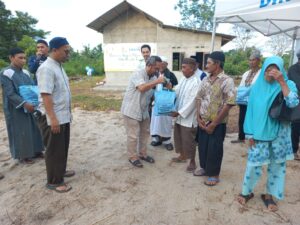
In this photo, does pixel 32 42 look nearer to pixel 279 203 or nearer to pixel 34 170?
pixel 34 170

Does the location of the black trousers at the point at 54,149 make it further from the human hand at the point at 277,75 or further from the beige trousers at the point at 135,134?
the human hand at the point at 277,75

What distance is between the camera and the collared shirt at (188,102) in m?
3.21

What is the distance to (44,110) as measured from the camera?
109 inches

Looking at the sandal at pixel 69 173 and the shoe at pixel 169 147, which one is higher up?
the shoe at pixel 169 147

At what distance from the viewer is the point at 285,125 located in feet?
7.99

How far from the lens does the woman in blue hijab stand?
7.39ft

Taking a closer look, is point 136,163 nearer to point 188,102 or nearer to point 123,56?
point 188,102

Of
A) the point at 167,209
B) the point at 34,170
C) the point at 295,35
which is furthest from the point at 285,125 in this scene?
the point at 295,35

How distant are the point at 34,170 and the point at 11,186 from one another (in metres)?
0.44

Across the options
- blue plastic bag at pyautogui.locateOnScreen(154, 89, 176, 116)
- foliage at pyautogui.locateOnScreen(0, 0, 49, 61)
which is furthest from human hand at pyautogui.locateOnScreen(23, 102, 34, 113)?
foliage at pyautogui.locateOnScreen(0, 0, 49, 61)

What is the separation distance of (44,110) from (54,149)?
0.47 metres

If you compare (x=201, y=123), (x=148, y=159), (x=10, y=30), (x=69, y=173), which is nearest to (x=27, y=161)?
(x=69, y=173)

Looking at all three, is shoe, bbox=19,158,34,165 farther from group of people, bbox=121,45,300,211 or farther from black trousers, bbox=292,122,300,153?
black trousers, bbox=292,122,300,153

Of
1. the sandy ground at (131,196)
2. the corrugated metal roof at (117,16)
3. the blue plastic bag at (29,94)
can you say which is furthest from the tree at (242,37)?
the blue plastic bag at (29,94)
